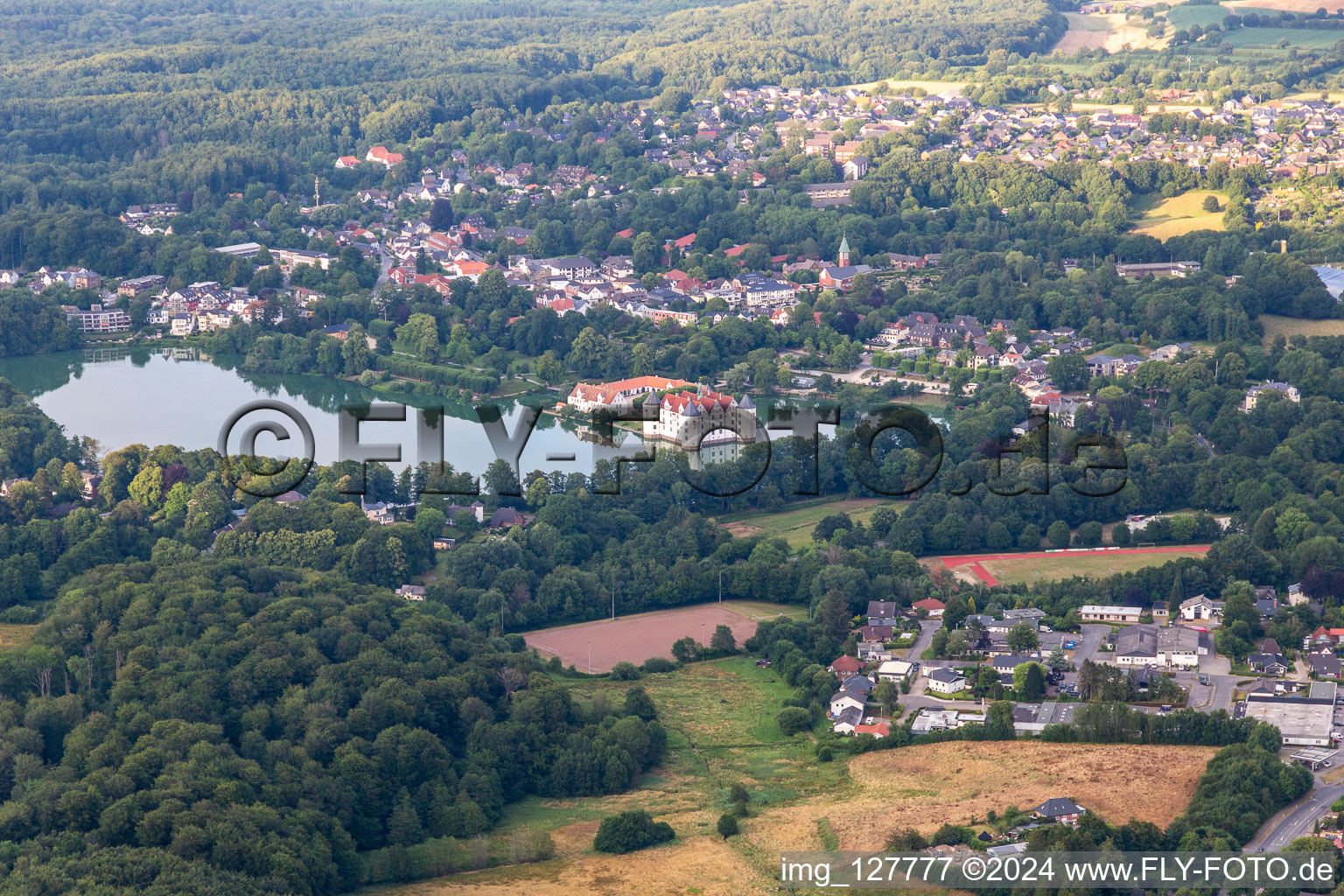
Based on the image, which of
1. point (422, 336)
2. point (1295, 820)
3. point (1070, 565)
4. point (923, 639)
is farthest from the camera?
point (422, 336)

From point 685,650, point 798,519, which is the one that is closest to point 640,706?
point 685,650

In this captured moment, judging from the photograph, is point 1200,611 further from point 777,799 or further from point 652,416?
point 652,416

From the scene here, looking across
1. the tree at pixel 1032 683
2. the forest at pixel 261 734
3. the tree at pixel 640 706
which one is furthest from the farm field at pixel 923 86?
the forest at pixel 261 734

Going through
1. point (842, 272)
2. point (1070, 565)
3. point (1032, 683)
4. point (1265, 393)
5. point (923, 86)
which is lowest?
point (1032, 683)

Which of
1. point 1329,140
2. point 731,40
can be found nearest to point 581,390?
point 1329,140

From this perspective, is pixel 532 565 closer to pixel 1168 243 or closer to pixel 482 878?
pixel 482 878

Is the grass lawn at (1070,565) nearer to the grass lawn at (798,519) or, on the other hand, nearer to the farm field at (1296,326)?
the grass lawn at (798,519)
